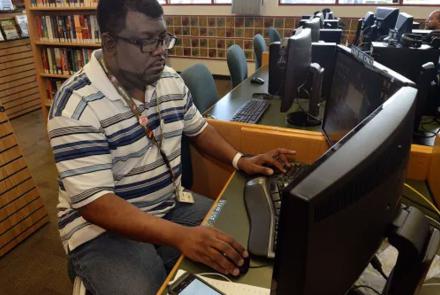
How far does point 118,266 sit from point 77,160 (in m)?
0.34

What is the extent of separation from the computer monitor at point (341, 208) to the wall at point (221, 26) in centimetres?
487

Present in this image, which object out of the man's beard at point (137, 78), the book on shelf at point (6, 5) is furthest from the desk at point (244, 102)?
the book on shelf at point (6, 5)

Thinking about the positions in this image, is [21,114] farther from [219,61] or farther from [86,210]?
[86,210]

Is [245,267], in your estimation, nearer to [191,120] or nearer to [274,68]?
[191,120]

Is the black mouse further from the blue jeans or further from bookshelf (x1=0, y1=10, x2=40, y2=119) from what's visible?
bookshelf (x1=0, y1=10, x2=40, y2=119)

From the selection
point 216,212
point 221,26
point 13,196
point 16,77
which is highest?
point 221,26

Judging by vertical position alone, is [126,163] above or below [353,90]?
below

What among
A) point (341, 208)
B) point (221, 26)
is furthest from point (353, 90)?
point (221, 26)

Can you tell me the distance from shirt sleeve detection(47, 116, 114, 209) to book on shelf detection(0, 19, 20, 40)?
12.1 ft

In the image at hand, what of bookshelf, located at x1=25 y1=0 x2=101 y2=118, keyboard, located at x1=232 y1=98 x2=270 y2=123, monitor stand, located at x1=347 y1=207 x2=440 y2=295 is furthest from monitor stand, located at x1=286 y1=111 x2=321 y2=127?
bookshelf, located at x1=25 y1=0 x2=101 y2=118

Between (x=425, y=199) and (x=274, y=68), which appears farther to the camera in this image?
Answer: (x=274, y=68)

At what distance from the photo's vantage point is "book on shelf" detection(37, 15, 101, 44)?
3205 mm

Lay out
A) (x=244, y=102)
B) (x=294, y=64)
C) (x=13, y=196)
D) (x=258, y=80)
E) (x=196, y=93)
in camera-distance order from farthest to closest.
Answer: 1. (x=258, y=80)
2. (x=244, y=102)
3. (x=13, y=196)
4. (x=196, y=93)
5. (x=294, y=64)

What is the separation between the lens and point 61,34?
130 inches
